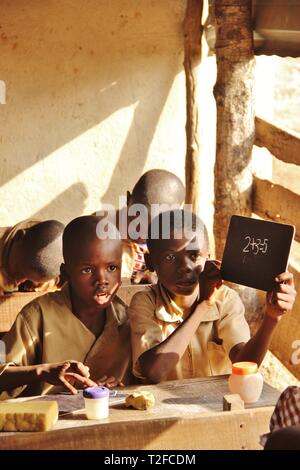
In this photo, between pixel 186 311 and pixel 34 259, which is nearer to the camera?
pixel 186 311

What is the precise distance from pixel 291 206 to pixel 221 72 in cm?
91

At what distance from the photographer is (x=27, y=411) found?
2393mm

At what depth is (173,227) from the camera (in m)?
3.30

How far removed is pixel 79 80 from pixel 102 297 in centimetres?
322

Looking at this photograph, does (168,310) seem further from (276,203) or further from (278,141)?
(278,141)

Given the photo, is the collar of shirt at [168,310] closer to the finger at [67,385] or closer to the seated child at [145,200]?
the finger at [67,385]

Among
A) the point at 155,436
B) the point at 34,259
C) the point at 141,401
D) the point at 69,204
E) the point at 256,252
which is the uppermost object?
the point at 256,252

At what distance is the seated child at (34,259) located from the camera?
4.29 m

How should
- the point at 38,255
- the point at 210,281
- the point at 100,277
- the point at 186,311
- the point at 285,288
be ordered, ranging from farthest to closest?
the point at 38,255, the point at 186,311, the point at 100,277, the point at 210,281, the point at 285,288

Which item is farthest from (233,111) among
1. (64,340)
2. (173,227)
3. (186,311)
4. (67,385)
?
(67,385)

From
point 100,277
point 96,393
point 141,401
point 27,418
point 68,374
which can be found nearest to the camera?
point 27,418

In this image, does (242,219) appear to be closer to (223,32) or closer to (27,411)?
(27,411)

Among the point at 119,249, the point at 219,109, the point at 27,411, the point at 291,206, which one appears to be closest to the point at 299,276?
the point at 291,206

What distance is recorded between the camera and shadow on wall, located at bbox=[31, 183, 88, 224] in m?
6.16
